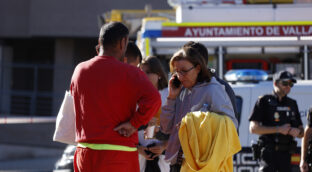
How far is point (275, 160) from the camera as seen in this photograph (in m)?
6.38

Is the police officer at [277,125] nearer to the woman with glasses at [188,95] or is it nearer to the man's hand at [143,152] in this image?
the man's hand at [143,152]

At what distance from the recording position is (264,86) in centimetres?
705

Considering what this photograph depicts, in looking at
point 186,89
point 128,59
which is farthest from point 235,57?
point 186,89

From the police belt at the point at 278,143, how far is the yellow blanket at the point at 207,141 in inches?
106

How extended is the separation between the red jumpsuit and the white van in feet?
10.3

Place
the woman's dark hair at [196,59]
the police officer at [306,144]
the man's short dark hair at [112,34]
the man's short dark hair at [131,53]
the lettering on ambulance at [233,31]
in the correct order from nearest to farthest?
the man's short dark hair at [112,34] < the woman's dark hair at [196,59] < the man's short dark hair at [131,53] < the police officer at [306,144] < the lettering on ambulance at [233,31]

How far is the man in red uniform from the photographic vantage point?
3.75 metres

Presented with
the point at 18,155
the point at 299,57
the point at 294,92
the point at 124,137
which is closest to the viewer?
the point at 124,137

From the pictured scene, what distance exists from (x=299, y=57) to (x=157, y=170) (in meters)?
4.32

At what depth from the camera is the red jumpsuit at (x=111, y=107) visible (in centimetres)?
375

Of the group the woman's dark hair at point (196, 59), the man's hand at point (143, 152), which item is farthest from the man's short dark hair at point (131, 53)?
the woman's dark hair at point (196, 59)

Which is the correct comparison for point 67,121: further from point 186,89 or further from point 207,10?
point 207,10

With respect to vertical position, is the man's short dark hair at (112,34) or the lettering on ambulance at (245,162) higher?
the man's short dark hair at (112,34)

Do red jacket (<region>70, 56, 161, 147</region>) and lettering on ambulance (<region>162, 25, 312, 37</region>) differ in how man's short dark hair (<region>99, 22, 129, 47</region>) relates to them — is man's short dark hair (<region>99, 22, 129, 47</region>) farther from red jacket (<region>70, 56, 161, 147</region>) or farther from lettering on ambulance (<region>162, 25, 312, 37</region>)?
lettering on ambulance (<region>162, 25, 312, 37</region>)
